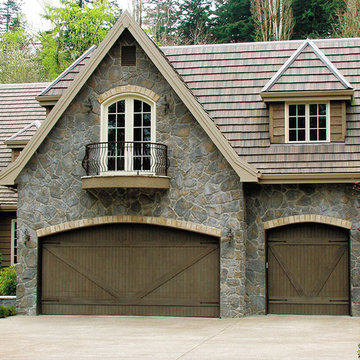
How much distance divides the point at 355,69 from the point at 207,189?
5.84m

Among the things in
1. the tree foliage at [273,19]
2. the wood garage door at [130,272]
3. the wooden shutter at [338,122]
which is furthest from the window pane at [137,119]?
the tree foliage at [273,19]

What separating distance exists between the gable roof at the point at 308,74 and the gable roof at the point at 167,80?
2151 millimetres

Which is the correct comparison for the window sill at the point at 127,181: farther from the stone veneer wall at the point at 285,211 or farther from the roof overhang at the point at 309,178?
the roof overhang at the point at 309,178

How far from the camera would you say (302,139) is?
59.1 ft

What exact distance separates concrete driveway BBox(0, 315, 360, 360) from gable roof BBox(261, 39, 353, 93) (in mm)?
5976

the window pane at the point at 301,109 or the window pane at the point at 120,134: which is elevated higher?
the window pane at the point at 301,109

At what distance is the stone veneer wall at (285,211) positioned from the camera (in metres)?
16.9

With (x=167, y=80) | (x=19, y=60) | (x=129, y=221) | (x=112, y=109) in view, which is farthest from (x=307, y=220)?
(x=19, y=60)

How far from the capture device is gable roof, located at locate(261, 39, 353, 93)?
17.8m

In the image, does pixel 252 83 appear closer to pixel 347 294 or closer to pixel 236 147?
pixel 236 147

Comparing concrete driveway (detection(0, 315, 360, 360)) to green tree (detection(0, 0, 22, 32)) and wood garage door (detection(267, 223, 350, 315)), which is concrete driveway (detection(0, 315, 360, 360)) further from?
green tree (detection(0, 0, 22, 32))

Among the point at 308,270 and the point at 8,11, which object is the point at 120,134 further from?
the point at 8,11

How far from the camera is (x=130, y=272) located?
57.8 ft

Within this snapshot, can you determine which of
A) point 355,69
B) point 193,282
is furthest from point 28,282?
point 355,69
